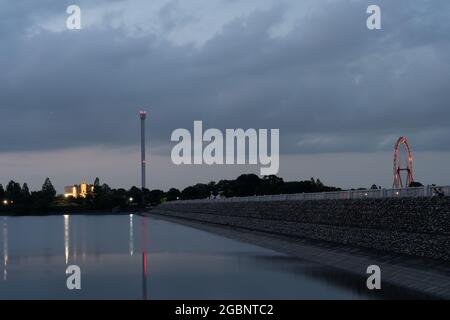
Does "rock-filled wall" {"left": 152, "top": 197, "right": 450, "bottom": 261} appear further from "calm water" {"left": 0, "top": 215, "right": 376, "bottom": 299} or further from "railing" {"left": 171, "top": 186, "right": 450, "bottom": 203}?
"calm water" {"left": 0, "top": 215, "right": 376, "bottom": 299}

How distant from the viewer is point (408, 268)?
34.9 m

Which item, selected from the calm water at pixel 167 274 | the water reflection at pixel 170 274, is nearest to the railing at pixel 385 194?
the water reflection at pixel 170 274

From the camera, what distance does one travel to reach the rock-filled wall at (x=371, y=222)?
35594 millimetres

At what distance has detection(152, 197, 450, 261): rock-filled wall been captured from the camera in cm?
3559

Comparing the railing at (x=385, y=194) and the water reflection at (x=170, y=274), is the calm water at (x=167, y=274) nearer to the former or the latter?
the water reflection at (x=170, y=274)

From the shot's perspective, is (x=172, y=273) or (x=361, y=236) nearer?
(x=172, y=273)

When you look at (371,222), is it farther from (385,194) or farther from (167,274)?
(167,274)

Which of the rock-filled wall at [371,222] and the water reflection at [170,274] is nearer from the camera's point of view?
the water reflection at [170,274]

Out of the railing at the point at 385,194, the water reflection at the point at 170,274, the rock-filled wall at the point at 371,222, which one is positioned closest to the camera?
the water reflection at the point at 170,274

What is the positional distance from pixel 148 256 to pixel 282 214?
20.4 metres

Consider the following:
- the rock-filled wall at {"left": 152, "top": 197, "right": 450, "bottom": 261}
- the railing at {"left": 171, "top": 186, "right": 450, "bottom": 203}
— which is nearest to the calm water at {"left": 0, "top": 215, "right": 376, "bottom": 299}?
the rock-filled wall at {"left": 152, "top": 197, "right": 450, "bottom": 261}
